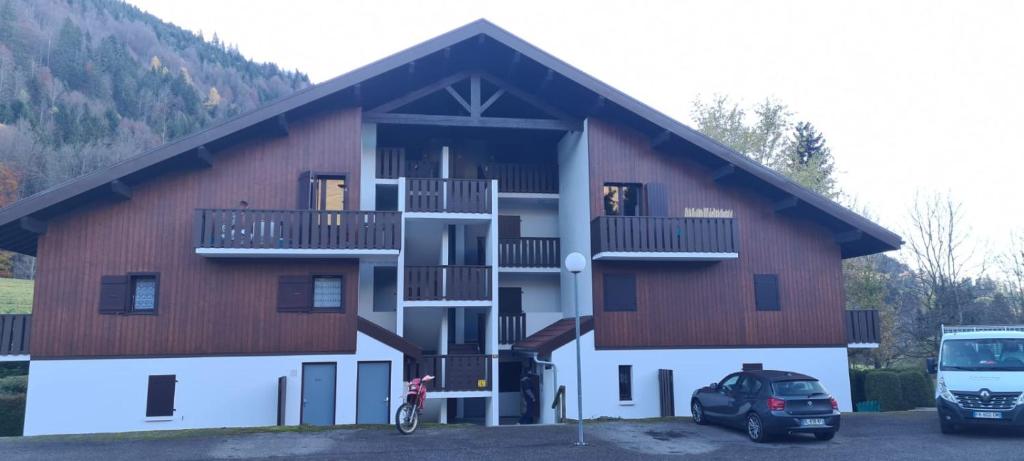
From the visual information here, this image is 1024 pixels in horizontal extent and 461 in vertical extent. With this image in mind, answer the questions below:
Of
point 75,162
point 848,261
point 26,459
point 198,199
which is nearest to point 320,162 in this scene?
point 198,199

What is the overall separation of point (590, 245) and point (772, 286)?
607 centimetres

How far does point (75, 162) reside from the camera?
70.2 metres

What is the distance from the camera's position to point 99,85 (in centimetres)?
9981

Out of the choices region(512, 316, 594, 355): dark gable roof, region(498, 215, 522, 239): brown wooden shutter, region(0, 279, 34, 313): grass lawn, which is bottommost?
region(512, 316, 594, 355): dark gable roof

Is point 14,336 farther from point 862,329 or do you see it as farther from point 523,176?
point 862,329

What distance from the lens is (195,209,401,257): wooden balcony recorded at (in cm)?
1928

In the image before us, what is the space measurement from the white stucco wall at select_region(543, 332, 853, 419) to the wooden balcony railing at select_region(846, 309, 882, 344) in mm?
757

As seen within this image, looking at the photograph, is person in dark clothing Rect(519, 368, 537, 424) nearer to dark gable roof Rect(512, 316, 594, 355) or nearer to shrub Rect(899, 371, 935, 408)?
dark gable roof Rect(512, 316, 594, 355)

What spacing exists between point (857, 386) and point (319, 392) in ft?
59.7

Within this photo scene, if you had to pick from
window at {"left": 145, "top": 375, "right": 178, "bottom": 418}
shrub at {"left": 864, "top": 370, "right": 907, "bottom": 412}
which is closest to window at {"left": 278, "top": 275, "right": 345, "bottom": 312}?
window at {"left": 145, "top": 375, "right": 178, "bottom": 418}

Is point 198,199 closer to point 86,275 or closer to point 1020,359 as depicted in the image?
point 86,275

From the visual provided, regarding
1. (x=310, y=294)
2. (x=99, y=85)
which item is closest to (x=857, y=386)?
(x=310, y=294)

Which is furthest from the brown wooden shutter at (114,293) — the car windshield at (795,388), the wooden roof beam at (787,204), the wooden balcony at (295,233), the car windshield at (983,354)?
the car windshield at (983,354)

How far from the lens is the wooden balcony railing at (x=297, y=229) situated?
19.3m
